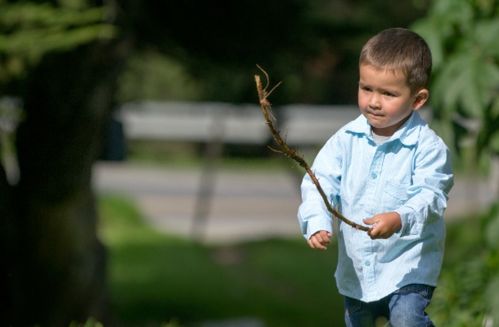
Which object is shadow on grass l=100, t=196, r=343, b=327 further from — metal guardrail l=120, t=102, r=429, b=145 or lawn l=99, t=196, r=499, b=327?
metal guardrail l=120, t=102, r=429, b=145

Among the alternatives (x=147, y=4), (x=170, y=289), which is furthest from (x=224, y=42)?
(x=170, y=289)

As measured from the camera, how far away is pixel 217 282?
41.3 feet

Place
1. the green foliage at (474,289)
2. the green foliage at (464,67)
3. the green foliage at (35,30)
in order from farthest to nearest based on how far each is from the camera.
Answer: the green foliage at (35,30) < the green foliage at (464,67) < the green foliage at (474,289)

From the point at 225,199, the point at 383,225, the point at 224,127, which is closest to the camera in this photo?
the point at 383,225

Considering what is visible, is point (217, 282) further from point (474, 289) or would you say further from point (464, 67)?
point (464, 67)

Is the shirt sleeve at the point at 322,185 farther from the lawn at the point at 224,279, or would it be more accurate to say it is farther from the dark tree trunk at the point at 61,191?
the lawn at the point at 224,279

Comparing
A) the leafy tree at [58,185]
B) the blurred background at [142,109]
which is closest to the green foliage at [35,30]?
the blurred background at [142,109]

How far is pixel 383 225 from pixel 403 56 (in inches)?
18.3

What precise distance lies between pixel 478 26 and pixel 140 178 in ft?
65.7

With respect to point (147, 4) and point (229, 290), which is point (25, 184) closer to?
point (147, 4)

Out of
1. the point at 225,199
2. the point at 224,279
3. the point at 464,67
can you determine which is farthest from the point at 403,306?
the point at 225,199

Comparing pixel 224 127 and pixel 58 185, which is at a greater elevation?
pixel 58 185

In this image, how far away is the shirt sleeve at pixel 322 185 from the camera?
337 centimetres

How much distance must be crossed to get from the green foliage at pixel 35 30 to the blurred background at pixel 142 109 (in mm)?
12
